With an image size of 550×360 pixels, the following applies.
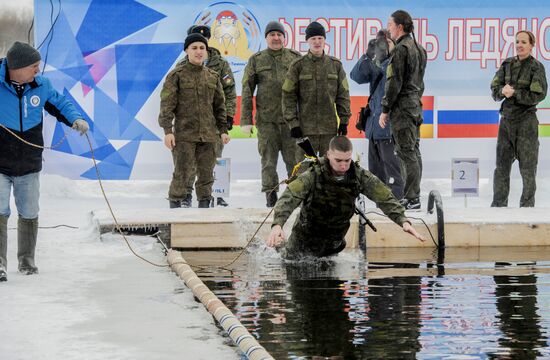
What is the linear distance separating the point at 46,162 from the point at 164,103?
3171 millimetres

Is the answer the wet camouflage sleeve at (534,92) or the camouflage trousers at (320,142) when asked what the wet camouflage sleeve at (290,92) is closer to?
the camouflage trousers at (320,142)

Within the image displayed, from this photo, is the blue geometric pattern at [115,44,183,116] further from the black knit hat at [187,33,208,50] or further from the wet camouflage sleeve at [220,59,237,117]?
the black knit hat at [187,33,208,50]

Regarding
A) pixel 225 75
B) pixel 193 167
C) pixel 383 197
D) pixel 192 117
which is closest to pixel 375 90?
pixel 225 75

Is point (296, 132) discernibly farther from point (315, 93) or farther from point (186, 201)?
point (186, 201)

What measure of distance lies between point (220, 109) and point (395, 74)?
1908 mm

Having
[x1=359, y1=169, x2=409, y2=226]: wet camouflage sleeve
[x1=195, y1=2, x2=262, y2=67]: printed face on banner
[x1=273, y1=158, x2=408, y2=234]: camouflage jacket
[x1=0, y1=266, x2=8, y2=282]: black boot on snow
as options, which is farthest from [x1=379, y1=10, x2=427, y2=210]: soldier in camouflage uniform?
[x1=0, y1=266, x2=8, y2=282]: black boot on snow

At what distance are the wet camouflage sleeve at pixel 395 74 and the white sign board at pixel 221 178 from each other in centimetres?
253

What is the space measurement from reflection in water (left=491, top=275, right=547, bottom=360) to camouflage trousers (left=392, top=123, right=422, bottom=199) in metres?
2.94

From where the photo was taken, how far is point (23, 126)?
8844mm

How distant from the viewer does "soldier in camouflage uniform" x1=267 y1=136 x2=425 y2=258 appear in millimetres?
9250

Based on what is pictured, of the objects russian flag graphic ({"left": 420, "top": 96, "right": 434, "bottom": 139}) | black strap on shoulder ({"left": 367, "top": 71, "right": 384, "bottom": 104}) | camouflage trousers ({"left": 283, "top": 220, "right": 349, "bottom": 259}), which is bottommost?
camouflage trousers ({"left": 283, "top": 220, "right": 349, "bottom": 259})

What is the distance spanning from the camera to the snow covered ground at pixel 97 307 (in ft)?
20.9

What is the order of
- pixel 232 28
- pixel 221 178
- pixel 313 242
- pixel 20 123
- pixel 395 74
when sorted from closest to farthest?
pixel 20 123, pixel 313 242, pixel 395 74, pixel 221 178, pixel 232 28

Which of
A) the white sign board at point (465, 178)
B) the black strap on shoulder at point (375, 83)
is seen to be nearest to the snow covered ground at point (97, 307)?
the white sign board at point (465, 178)
